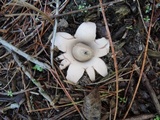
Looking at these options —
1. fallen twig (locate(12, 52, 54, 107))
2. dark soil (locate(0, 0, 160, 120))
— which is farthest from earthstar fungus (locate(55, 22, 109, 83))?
fallen twig (locate(12, 52, 54, 107))

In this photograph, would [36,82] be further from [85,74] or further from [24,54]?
[85,74]

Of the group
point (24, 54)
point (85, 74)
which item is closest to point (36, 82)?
point (24, 54)

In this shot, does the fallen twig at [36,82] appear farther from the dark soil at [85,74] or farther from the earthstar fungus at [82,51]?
the earthstar fungus at [82,51]

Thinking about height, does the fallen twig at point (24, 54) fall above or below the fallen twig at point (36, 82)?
above

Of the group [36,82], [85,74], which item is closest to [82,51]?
[85,74]

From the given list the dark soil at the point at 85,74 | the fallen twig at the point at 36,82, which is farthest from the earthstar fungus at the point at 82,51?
the fallen twig at the point at 36,82

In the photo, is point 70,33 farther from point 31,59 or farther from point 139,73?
point 139,73

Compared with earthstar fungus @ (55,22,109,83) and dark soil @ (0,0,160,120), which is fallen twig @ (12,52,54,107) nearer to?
dark soil @ (0,0,160,120)

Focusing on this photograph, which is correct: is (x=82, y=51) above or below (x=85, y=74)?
above
